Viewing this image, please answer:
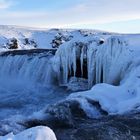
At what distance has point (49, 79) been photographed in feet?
57.5

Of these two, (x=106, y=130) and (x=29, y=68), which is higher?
(x=106, y=130)

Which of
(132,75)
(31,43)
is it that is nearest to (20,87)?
(132,75)

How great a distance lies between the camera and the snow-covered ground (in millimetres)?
10477

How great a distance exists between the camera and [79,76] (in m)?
16.6

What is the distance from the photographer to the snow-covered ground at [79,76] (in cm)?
1048

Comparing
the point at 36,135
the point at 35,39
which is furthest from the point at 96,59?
the point at 35,39

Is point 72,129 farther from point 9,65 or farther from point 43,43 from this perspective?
point 43,43

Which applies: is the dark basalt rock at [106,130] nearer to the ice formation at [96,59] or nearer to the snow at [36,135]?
the snow at [36,135]

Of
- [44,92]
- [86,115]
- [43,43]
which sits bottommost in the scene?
[43,43]

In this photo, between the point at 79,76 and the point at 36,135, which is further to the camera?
the point at 79,76

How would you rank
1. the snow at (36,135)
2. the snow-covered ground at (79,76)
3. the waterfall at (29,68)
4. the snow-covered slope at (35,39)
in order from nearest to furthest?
the snow at (36,135), the snow-covered ground at (79,76), the waterfall at (29,68), the snow-covered slope at (35,39)

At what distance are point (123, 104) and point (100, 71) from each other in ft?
17.3

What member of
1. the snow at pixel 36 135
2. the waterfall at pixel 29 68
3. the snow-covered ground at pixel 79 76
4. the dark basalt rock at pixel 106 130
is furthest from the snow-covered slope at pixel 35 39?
the snow at pixel 36 135

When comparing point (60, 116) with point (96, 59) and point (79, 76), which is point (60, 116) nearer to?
point (96, 59)
